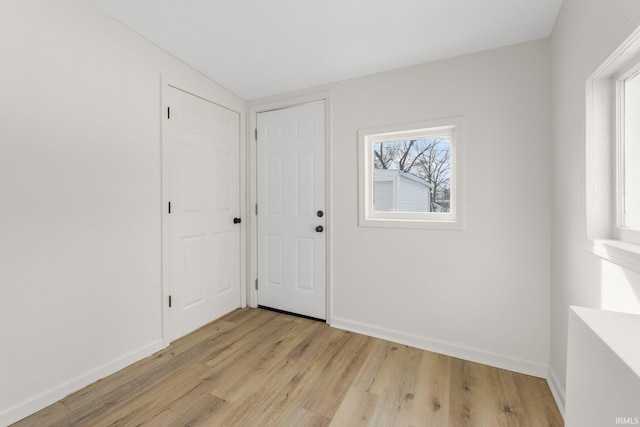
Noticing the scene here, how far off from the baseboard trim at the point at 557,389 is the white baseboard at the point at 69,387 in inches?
104

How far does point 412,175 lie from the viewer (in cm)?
226

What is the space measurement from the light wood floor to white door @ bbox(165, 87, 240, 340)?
0.37 metres

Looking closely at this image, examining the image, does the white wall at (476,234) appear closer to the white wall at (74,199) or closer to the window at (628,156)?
the window at (628,156)

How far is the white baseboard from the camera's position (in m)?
1.36

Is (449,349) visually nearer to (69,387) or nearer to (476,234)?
(476,234)

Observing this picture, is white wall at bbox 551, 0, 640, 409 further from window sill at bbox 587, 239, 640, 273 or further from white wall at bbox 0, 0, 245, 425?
white wall at bbox 0, 0, 245, 425

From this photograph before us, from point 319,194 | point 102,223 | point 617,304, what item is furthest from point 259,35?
point 617,304

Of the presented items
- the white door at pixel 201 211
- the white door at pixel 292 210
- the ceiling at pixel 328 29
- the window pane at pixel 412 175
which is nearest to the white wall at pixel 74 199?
the white door at pixel 201 211

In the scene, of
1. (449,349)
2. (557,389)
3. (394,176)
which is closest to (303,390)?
(449,349)

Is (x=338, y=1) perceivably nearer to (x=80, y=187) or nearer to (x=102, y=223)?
(x=80, y=187)

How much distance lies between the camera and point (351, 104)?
93.6 inches

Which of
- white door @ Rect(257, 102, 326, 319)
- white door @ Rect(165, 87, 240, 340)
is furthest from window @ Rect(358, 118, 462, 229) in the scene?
white door @ Rect(165, 87, 240, 340)

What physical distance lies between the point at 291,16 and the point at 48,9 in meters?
1.34

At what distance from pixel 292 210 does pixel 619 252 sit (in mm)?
2211
